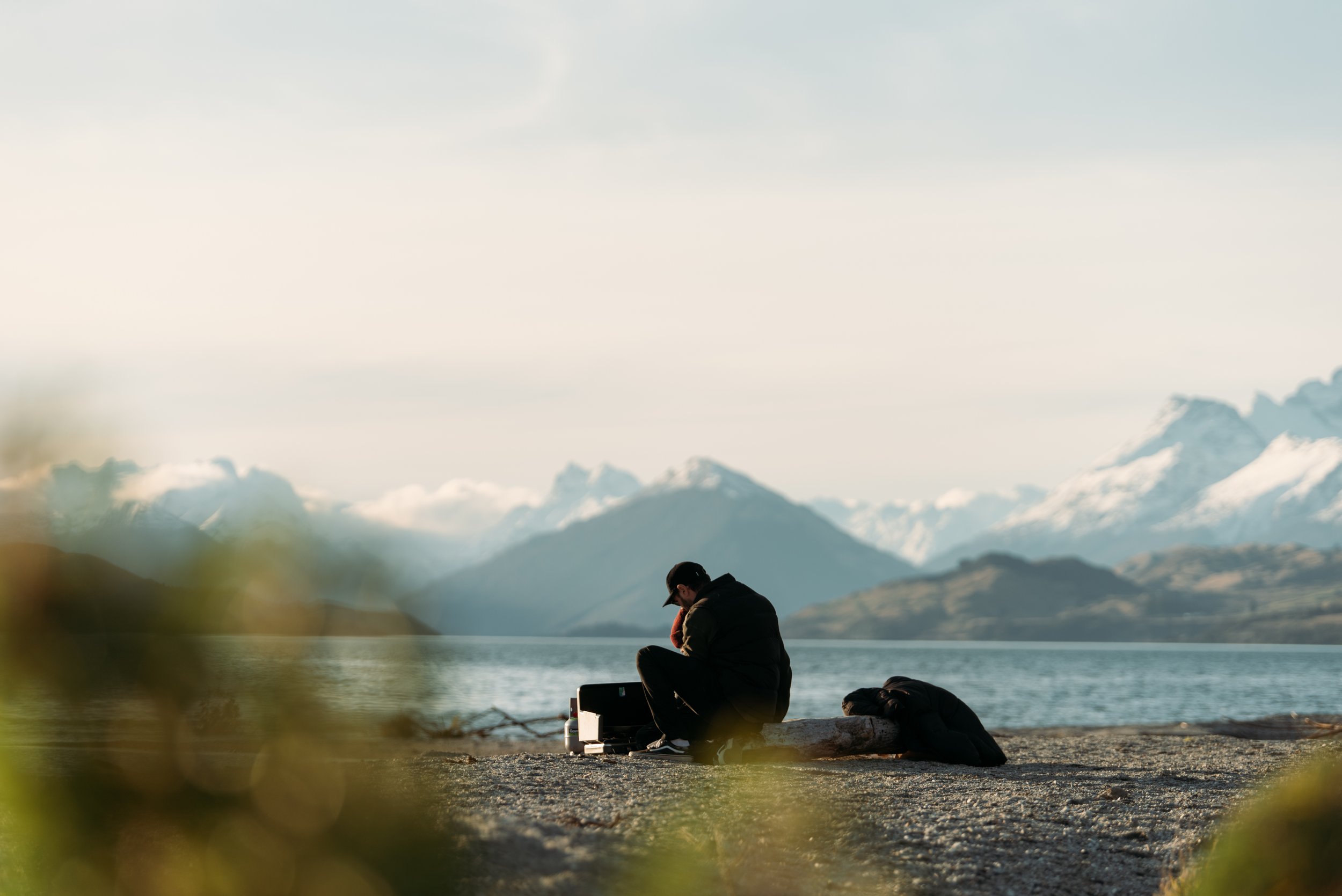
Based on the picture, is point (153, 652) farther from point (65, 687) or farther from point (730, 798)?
point (730, 798)

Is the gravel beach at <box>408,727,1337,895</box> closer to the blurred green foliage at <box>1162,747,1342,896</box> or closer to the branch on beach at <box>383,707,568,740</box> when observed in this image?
the branch on beach at <box>383,707,568,740</box>

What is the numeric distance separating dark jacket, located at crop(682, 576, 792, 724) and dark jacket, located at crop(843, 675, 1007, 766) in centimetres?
165

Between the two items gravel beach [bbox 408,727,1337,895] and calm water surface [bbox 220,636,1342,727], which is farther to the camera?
gravel beach [bbox 408,727,1337,895]

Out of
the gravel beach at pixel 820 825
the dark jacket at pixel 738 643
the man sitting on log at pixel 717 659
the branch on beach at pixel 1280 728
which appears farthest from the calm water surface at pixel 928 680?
the branch on beach at pixel 1280 728

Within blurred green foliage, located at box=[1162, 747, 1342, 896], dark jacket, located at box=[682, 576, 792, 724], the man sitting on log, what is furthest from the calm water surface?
blurred green foliage, located at box=[1162, 747, 1342, 896]

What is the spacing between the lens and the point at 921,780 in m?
10.9

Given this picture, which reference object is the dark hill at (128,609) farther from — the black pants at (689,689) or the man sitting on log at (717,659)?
the black pants at (689,689)

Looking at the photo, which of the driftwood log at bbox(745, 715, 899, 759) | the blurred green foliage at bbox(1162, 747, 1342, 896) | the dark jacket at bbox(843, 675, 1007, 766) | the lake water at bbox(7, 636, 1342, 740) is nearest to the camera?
the lake water at bbox(7, 636, 1342, 740)

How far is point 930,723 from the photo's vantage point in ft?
42.6

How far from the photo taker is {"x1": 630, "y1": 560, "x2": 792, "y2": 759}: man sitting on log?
37.6 ft

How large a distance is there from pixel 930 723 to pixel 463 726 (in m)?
13.2

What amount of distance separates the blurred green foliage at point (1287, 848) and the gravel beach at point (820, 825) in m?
1.05

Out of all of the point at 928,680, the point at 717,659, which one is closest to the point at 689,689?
the point at 717,659

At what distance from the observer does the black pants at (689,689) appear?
455 inches
